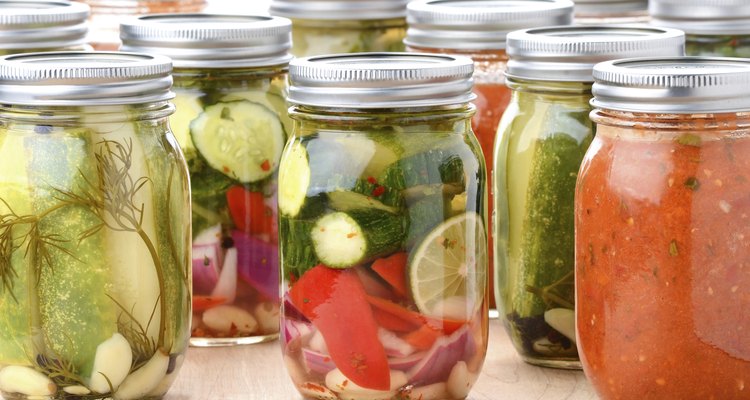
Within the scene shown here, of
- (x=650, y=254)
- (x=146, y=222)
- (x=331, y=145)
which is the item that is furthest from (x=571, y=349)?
(x=146, y=222)

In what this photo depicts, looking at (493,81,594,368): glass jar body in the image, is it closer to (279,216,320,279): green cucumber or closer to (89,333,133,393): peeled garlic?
(279,216,320,279): green cucumber

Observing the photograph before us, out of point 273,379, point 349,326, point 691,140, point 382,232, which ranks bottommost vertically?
point 273,379

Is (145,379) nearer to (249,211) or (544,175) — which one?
(249,211)

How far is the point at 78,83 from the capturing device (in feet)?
5.08

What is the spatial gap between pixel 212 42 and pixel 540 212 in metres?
0.46

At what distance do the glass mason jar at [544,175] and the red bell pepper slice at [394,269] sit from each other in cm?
28

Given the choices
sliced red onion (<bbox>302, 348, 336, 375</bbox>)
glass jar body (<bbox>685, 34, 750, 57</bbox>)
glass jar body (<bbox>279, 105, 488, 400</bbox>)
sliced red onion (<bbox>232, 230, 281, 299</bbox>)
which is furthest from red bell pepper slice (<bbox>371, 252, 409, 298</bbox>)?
glass jar body (<bbox>685, 34, 750, 57</bbox>)

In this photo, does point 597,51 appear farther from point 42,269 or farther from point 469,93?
point 42,269

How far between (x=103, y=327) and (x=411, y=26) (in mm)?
720

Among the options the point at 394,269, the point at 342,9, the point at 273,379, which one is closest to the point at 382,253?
the point at 394,269

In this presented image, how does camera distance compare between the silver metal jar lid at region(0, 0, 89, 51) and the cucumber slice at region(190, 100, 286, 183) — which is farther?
the silver metal jar lid at region(0, 0, 89, 51)

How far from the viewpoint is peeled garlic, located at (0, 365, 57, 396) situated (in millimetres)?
1580

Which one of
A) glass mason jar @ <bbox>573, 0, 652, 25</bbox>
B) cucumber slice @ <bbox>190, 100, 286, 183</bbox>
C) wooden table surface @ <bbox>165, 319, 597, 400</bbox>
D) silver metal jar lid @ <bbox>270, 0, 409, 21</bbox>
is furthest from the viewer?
glass mason jar @ <bbox>573, 0, 652, 25</bbox>

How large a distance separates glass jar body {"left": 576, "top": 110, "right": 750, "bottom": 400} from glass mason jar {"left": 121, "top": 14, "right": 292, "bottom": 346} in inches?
20.3
